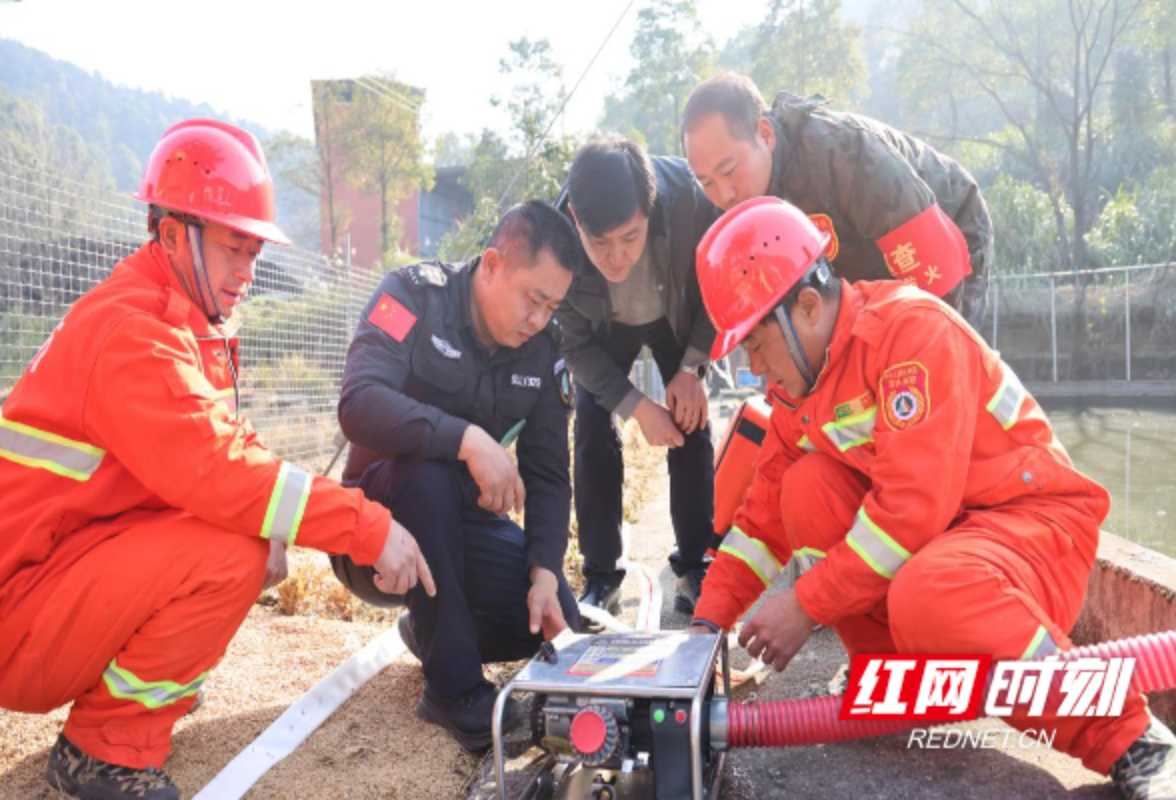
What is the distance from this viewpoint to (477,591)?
276 centimetres

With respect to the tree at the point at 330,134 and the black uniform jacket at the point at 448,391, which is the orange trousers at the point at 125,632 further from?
the tree at the point at 330,134

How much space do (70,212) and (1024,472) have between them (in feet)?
17.9

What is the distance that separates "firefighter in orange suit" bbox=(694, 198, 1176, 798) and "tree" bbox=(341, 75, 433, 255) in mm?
27910

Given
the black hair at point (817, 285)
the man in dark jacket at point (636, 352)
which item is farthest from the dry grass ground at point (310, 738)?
the black hair at point (817, 285)

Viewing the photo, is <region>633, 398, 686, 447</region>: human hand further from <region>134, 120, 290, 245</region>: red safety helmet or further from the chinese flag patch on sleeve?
<region>134, 120, 290, 245</region>: red safety helmet

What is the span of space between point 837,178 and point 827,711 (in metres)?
1.84

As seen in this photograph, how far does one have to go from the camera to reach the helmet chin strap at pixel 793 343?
2.28 meters

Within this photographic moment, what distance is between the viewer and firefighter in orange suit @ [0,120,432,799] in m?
2.01

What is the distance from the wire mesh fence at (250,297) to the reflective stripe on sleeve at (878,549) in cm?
310

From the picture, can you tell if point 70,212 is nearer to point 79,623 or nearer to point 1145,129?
point 79,623

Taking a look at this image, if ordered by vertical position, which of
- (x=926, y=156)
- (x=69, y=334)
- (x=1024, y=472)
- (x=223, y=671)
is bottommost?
(x=223, y=671)

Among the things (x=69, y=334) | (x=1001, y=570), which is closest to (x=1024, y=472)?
(x=1001, y=570)

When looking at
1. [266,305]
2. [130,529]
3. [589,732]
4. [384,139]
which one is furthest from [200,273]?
[384,139]

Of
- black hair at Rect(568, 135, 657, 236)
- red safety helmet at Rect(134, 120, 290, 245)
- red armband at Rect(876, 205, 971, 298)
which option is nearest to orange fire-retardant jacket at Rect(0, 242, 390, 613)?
red safety helmet at Rect(134, 120, 290, 245)
